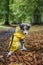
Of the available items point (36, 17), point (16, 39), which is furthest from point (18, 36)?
point (36, 17)

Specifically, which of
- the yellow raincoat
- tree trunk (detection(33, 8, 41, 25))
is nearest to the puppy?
the yellow raincoat

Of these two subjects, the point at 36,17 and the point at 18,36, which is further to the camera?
the point at 36,17

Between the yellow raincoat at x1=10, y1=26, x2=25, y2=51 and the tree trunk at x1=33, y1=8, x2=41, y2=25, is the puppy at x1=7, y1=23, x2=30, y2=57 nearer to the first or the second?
the yellow raincoat at x1=10, y1=26, x2=25, y2=51

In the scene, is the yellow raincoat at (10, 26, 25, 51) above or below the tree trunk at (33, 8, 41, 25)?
above

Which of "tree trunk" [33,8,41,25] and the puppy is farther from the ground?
the puppy

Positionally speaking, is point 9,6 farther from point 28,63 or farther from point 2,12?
point 28,63

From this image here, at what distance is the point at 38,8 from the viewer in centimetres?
2652

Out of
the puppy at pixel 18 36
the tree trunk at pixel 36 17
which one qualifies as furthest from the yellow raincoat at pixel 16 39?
the tree trunk at pixel 36 17

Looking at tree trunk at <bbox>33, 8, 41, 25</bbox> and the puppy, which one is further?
tree trunk at <bbox>33, 8, 41, 25</bbox>

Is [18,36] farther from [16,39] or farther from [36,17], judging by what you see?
[36,17]

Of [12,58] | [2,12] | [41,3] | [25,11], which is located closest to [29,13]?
[25,11]

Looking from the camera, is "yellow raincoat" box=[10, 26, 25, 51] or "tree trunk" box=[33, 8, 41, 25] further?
"tree trunk" box=[33, 8, 41, 25]

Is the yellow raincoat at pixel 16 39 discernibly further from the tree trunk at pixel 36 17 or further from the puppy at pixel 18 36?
the tree trunk at pixel 36 17

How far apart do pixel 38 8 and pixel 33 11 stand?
1.15m
